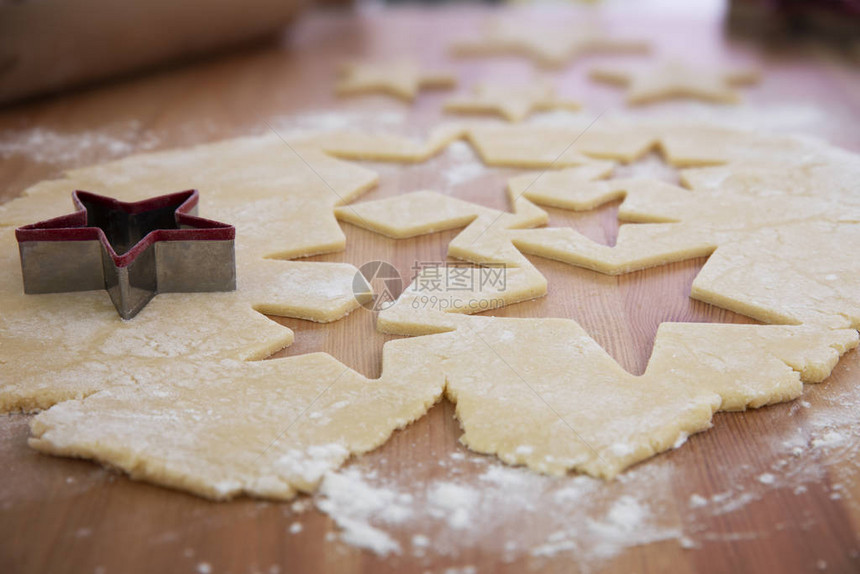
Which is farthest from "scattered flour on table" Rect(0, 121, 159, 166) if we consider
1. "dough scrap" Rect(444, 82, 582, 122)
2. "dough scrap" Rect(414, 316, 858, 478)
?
"dough scrap" Rect(414, 316, 858, 478)

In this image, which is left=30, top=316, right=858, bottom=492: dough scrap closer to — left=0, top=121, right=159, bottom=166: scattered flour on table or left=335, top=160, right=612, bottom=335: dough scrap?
left=335, top=160, right=612, bottom=335: dough scrap

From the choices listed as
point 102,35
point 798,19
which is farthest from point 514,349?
point 798,19

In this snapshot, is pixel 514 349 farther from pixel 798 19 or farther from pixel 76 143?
pixel 798 19

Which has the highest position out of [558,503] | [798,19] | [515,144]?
[798,19]

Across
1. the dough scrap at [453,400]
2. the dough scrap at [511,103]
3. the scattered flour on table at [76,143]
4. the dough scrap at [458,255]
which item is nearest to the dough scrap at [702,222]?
the dough scrap at [458,255]

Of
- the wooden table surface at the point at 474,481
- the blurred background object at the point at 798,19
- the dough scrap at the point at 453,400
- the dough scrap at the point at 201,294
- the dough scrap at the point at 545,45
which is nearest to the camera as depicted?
the wooden table surface at the point at 474,481

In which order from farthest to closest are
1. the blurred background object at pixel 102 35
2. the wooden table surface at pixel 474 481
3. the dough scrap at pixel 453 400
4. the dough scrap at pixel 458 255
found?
the blurred background object at pixel 102 35 < the dough scrap at pixel 458 255 < the dough scrap at pixel 453 400 < the wooden table surface at pixel 474 481

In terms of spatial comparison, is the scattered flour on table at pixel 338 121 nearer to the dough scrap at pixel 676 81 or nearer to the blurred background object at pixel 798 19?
the dough scrap at pixel 676 81
